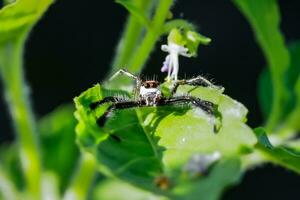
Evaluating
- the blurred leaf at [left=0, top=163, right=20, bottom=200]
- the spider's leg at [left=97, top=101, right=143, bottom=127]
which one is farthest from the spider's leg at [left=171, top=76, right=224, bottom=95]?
the blurred leaf at [left=0, top=163, right=20, bottom=200]

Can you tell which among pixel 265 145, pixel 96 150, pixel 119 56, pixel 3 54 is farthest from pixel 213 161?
pixel 3 54

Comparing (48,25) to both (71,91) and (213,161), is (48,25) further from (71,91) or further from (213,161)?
(213,161)

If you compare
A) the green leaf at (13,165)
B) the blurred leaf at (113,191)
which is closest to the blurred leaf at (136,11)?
the blurred leaf at (113,191)

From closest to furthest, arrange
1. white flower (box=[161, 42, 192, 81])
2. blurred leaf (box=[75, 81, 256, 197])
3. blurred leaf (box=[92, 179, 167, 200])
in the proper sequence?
1. blurred leaf (box=[75, 81, 256, 197])
2. white flower (box=[161, 42, 192, 81])
3. blurred leaf (box=[92, 179, 167, 200])

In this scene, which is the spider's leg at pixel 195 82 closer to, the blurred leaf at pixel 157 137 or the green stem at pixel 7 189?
the blurred leaf at pixel 157 137

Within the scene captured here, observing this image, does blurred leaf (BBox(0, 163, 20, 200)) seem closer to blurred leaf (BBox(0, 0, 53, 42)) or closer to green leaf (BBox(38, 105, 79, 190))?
green leaf (BBox(38, 105, 79, 190))

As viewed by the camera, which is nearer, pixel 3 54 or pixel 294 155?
pixel 294 155
